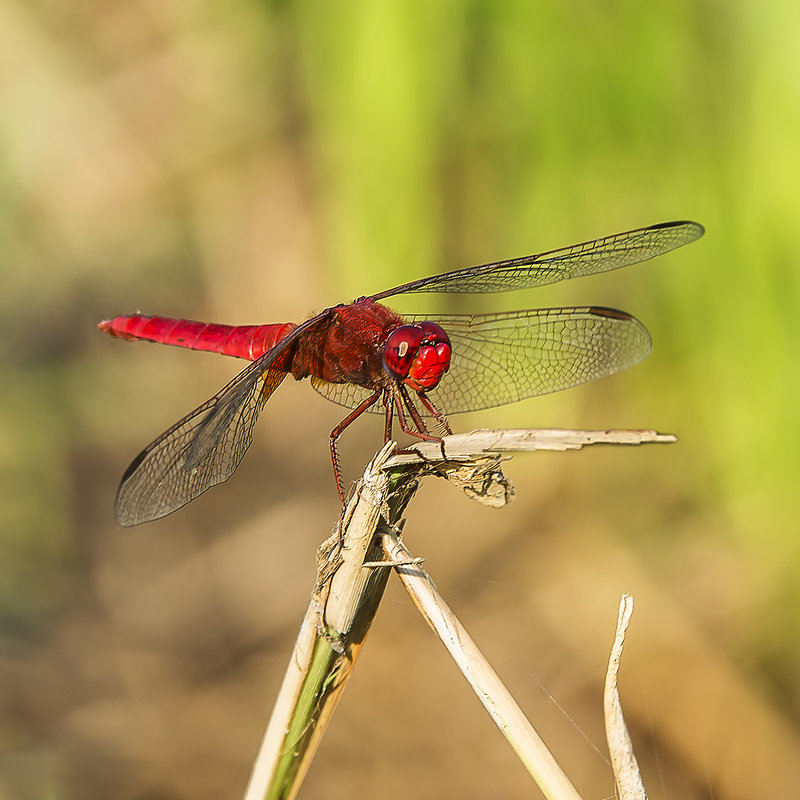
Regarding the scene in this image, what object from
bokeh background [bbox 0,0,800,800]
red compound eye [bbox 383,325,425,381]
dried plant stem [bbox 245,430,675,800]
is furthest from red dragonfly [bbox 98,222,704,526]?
dried plant stem [bbox 245,430,675,800]

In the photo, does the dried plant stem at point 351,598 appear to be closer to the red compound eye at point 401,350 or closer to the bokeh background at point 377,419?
the red compound eye at point 401,350

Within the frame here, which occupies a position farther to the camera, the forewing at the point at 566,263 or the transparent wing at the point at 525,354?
the transparent wing at the point at 525,354

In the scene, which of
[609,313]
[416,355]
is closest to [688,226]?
[609,313]

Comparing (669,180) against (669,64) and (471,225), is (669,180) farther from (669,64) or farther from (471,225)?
(471,225)

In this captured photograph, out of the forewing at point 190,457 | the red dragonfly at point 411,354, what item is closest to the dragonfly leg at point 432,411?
the red dragonfly at point 411,354

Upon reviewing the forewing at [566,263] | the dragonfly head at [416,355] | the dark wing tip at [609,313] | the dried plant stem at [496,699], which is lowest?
the dried plant stem at [496,699]

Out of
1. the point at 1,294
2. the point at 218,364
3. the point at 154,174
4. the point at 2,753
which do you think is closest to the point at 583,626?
the point at 218,364

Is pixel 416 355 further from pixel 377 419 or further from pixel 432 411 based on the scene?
pixel 377 419

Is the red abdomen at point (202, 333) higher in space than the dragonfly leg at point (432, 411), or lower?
higher
